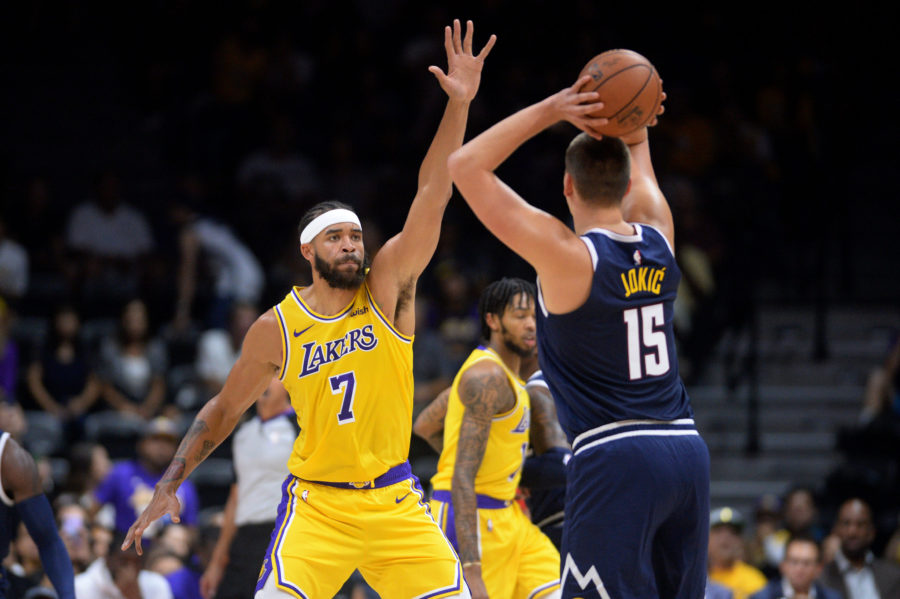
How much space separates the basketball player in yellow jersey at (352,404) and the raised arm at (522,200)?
3.29 ft

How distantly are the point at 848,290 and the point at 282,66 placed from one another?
713 cm

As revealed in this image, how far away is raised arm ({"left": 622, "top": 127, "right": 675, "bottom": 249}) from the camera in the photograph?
16.5 ft

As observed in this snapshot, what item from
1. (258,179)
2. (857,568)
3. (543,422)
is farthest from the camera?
(258,179)

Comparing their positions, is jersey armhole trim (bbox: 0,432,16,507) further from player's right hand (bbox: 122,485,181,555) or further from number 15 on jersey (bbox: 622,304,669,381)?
number 15 on jersey (bbox: 622,304,669,381)

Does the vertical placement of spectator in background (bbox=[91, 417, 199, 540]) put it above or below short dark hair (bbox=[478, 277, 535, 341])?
below

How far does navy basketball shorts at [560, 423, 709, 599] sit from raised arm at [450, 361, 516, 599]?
5.13ft

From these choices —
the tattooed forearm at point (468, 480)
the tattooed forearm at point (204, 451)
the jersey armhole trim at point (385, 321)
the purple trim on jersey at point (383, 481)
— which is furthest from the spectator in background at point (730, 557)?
the tattooed forearm at point (204, 451)

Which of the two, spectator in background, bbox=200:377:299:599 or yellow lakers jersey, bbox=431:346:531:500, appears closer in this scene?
yellow lakers jersey, bbox=431:346:531:500

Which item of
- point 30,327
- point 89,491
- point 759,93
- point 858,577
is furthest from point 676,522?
point 759,93

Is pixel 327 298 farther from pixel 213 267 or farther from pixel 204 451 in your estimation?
pixel 213 267

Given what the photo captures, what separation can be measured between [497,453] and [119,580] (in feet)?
9.76

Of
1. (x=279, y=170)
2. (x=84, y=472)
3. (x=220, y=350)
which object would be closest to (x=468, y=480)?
(x=84, y=472)

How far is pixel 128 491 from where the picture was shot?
10.5 meters

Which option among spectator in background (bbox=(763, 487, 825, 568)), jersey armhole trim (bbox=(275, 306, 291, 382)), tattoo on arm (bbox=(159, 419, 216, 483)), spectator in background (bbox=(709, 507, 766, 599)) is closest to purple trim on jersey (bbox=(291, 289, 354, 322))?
jersey armhole trim (bbox=(275, 306, 291, 382))
